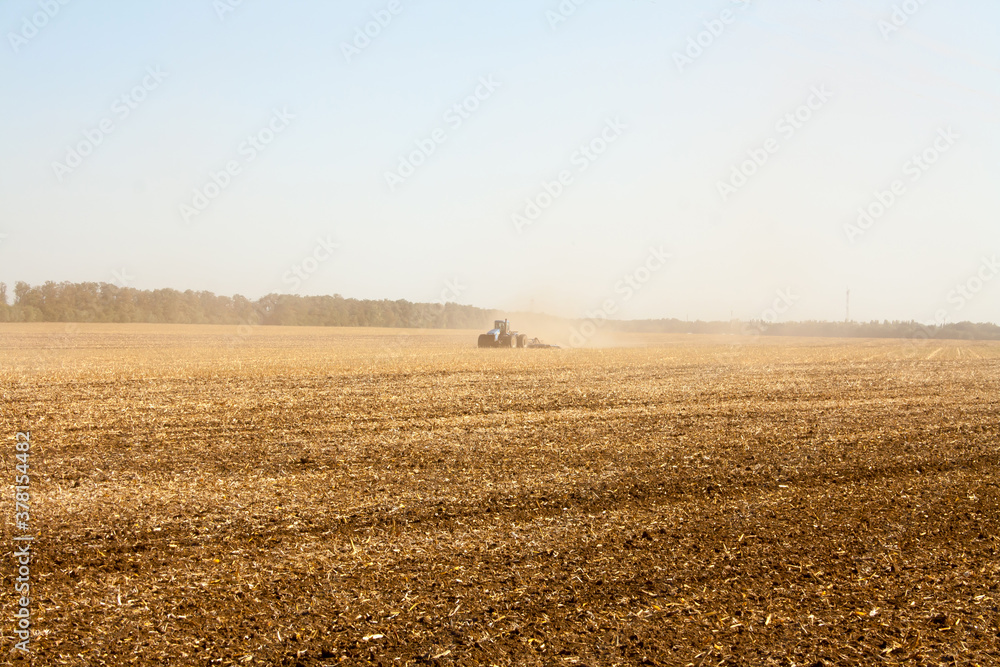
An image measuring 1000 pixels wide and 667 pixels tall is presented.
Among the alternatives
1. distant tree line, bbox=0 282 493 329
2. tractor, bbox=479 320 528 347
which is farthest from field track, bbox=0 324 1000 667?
distant tree line, bbox=0 282 493 329

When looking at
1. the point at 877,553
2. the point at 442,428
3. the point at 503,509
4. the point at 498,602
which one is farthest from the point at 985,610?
the point at 442,428

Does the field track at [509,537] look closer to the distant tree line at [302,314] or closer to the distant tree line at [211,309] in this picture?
the distant tree line at [302,314]

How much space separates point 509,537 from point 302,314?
94.5m

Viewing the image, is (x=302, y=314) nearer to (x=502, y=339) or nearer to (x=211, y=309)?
(x=211, y=309)

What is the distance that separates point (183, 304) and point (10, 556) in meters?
90.9

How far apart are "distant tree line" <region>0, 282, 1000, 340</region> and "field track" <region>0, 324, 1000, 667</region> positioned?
60.6 m

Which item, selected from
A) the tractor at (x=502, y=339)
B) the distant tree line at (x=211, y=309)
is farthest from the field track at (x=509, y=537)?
the distant tree line at (x=211, y=309)

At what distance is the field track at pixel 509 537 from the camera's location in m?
4.45

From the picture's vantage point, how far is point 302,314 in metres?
96.3

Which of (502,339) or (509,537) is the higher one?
(502,339)

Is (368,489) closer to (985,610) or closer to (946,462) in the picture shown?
(985,610)

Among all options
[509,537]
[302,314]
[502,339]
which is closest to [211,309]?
[302,314]

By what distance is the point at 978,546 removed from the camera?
614 centimetres

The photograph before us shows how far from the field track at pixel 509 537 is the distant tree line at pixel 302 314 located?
6061 centimetres
